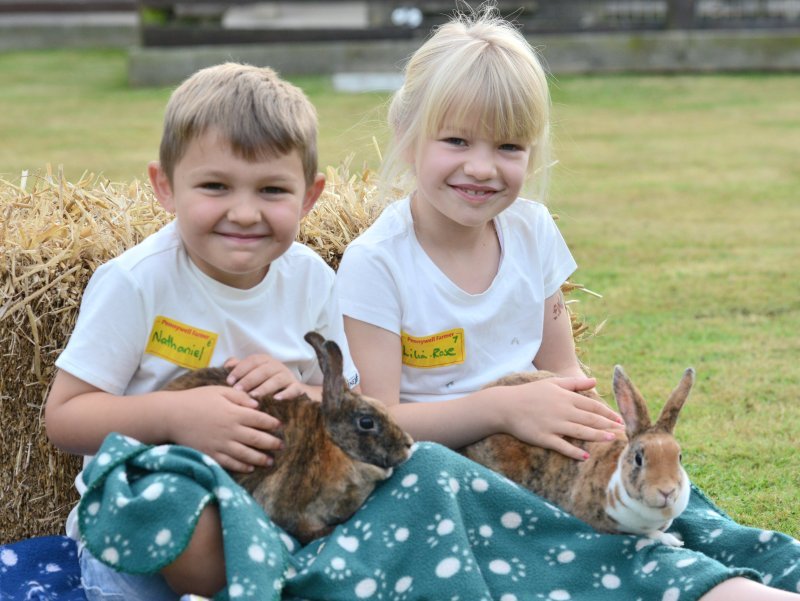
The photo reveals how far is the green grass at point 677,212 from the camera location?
15.1 feet

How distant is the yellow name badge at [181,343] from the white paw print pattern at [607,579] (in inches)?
42.4

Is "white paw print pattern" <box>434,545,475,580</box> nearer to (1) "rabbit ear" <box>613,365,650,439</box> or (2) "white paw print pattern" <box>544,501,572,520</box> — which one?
(2) "white paw print pattern" <box>544,501,572,520</box>

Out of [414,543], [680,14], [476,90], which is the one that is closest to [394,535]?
[414,543]

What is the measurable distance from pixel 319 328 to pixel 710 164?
26.3 ft

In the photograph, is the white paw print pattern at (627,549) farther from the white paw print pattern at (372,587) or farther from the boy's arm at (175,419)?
the boy's arm at (175,419)

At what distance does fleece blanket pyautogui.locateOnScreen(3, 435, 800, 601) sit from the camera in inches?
102

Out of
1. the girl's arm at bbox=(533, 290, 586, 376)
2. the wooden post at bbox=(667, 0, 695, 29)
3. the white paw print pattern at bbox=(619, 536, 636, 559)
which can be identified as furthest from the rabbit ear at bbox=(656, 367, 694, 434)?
the wooden post at bbox=(667, 0, 695, 29)

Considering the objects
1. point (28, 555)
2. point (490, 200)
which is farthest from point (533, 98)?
point (28, 555)

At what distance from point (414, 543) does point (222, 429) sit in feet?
1.70

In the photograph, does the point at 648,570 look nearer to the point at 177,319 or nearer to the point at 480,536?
the point at 480,536

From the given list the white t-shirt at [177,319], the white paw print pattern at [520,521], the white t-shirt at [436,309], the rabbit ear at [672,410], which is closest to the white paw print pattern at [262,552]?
the white t-shirt at [177,319]

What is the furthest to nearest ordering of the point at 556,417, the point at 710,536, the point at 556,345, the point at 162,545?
the point at 556,345
the point at 710,536
the point at 556,417
the point at 162,545

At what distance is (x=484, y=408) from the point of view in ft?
10.2

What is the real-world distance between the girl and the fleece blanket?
0.71 ft
